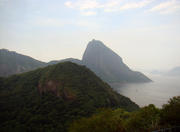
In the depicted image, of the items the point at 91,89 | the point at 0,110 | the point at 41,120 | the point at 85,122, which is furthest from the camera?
the point at 91,89

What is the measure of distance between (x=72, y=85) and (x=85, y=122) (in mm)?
26821

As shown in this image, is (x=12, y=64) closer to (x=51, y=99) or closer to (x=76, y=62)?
(x=76, y=62)

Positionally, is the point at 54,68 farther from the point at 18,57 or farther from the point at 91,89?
the point at 18,57

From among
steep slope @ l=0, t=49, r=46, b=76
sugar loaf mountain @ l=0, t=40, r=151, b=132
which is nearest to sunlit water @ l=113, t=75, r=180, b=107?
sugar loaf mountain @ l=0, t=40, r=151, b=132

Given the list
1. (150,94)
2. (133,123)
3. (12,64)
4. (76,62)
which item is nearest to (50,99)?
(133,123)

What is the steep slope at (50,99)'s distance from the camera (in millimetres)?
30312

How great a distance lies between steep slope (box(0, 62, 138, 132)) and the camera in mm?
30312

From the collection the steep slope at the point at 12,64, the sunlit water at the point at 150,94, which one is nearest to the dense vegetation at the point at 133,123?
the sunlit water at the point at 150,94

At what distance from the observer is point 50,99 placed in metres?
37.8

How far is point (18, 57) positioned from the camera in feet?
483

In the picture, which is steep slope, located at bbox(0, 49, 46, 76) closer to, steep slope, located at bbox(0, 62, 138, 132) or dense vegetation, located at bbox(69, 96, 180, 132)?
steep slope, located at bbox(0, 62, 138, 132)

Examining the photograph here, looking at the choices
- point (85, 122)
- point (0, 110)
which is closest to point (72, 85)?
point (0, 110)

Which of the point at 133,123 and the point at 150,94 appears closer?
the point at 133,123

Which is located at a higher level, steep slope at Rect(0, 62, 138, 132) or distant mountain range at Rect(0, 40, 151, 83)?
distant mountain range at Rect(0, 40, 151, 83)
